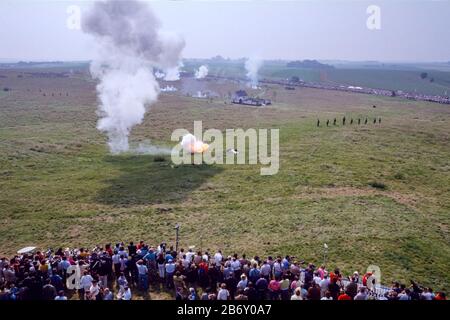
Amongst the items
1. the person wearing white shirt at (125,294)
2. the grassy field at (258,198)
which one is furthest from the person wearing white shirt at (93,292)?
the grassy field at (258,198)

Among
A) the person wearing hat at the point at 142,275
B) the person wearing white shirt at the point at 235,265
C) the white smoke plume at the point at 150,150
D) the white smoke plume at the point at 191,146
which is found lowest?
the person wearing hat at the point at 142,275

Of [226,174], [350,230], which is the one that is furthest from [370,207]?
[226,174]

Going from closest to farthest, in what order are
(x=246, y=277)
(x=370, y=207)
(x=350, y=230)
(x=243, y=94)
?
→ (x=246, y=277) < (x=350, y=230) < (x=370, y=207) < (x=243, y=94)

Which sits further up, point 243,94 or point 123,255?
point 243,94

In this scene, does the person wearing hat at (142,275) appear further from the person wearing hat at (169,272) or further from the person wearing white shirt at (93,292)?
the person wearing white shirt at (93,292)

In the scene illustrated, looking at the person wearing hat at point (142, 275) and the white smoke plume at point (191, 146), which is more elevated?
the white smoke plume at point (191, 146)

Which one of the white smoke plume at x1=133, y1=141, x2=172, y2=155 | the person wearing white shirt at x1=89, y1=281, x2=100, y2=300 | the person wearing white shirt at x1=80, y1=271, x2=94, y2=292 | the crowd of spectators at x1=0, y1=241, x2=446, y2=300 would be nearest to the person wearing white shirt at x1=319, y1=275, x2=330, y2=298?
the crowd of spectators at x1=0, y1=241, x2=446, y2=300
